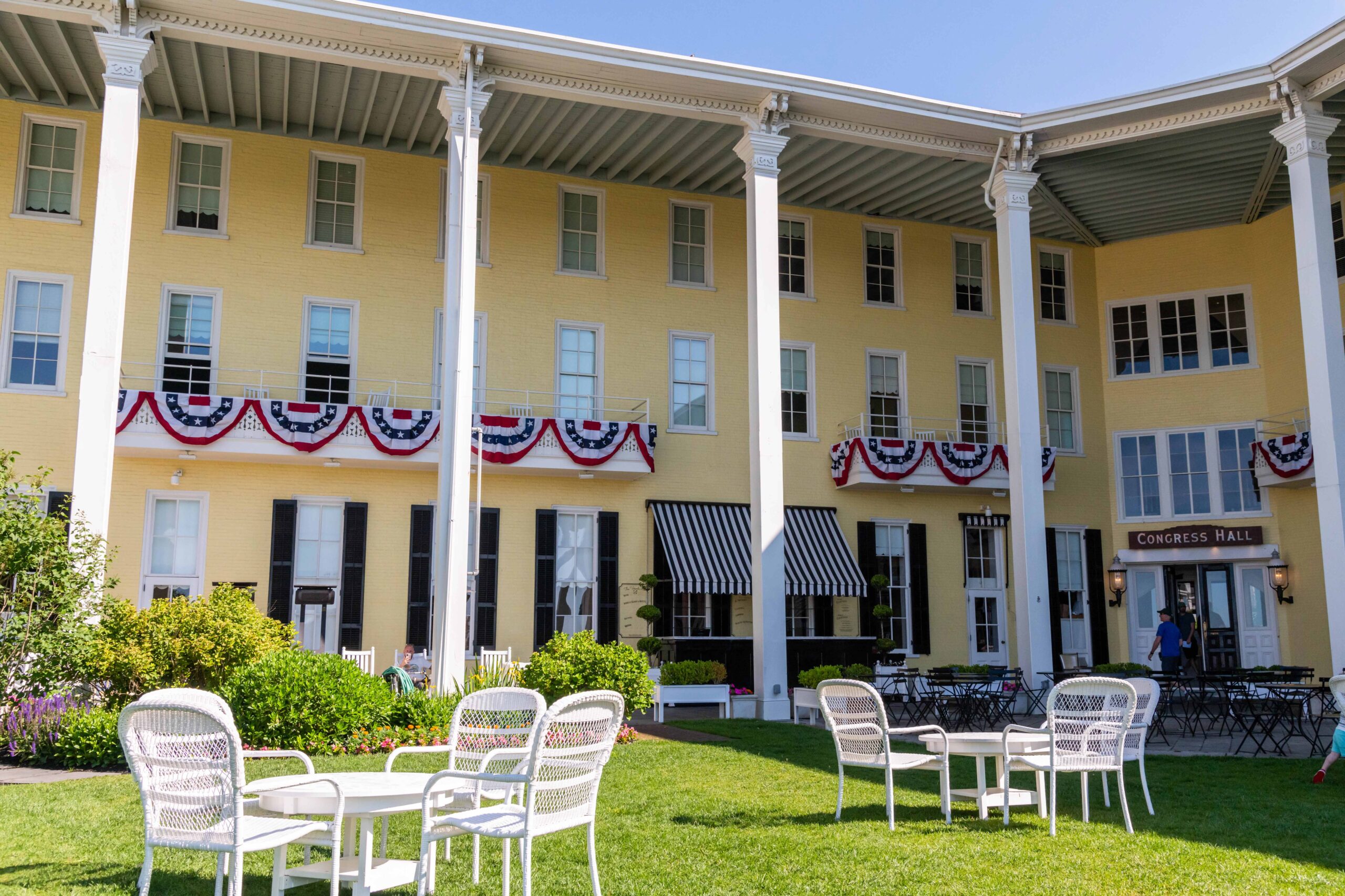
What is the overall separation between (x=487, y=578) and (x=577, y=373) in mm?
3585

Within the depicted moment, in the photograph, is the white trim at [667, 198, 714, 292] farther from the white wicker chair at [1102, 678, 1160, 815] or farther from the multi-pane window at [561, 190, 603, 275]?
the white wicker chair at [1102, 678, 1160, 815]

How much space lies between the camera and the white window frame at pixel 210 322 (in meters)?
16.5

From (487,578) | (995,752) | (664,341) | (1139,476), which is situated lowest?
(995,752)

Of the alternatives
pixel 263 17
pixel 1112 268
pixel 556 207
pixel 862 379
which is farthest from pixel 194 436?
pixel 1112 268

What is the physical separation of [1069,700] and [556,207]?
13.6 meters

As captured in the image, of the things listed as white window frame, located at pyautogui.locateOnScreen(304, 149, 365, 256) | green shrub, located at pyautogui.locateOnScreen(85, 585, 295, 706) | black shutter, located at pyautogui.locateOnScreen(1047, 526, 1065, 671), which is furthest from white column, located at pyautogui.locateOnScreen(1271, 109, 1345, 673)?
white window frame, located at pyautogui.locateOnScreen(304, 149, 365, 256)

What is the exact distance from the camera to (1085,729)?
696cm

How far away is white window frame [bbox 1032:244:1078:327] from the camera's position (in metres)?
21.6

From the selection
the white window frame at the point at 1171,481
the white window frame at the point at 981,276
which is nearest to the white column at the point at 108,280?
the white window frame at the point at 981,276

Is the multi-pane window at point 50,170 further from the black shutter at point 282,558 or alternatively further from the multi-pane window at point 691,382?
the multi-pane window at point 691,382

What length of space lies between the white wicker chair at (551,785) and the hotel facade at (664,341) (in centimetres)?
796

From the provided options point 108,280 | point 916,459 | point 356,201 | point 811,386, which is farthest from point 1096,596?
point 108,280

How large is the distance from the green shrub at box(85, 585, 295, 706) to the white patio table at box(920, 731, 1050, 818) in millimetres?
6614

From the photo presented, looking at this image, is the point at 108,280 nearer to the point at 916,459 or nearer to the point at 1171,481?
the point at 916,459
